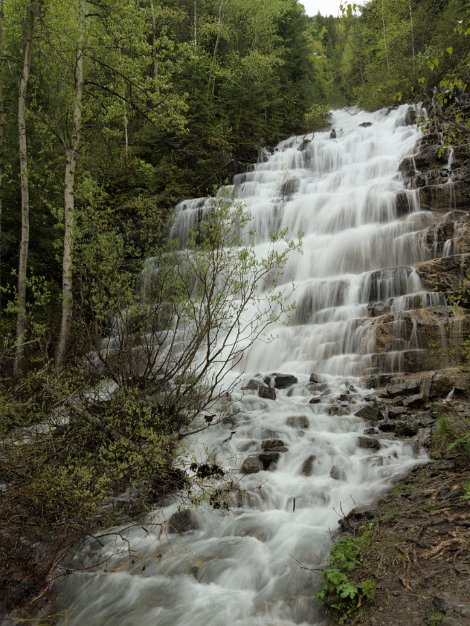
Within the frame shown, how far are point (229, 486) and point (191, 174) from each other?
16881mm

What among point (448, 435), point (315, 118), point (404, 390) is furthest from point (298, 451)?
point (315, 118)

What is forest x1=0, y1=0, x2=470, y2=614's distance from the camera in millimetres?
5695

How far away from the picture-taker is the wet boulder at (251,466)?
6.68m

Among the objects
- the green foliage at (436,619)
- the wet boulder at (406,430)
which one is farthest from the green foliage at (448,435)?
the green foliage at (436,619)

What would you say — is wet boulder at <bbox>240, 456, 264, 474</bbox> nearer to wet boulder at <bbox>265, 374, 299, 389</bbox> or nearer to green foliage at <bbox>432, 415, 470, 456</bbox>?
green foliage at <bbox>432, 415, 470, 456</bbox>

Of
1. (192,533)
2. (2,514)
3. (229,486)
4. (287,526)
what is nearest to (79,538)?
(2,514)

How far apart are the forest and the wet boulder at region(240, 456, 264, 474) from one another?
1.42 feet

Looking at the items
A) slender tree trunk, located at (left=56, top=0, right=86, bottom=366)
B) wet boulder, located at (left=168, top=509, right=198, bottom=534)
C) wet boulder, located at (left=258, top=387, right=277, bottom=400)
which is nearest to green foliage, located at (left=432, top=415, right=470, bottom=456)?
wet boulder, located at (left=168, top=509, right=198, bottom=534)

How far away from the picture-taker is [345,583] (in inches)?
152

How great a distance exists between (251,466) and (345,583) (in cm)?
294

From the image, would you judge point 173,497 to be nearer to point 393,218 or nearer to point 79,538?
point 79,538

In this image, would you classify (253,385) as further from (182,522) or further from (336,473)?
(182,522)

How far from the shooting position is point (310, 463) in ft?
22.2

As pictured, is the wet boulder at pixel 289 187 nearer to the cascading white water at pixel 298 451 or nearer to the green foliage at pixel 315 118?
Answer: the cascading white water at pixel 298 451
